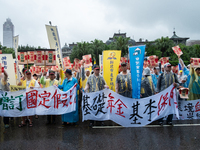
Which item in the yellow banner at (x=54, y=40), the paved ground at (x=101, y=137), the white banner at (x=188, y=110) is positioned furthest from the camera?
the yellow banner at (x=54, y=40)

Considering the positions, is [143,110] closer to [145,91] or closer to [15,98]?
[145,91]

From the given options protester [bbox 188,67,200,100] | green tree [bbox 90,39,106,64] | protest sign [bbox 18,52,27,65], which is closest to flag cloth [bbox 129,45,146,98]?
protester [bbox 188,67,200,100]

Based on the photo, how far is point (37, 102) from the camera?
224 inches

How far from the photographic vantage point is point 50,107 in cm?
563

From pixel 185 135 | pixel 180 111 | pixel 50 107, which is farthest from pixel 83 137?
pixel 180 111

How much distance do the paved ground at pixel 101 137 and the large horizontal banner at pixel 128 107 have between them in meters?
0.29

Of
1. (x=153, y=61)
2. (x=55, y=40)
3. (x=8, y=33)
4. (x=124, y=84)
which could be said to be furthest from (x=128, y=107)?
(x=8, y=33)

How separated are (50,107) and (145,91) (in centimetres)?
333

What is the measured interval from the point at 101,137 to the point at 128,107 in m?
1.29

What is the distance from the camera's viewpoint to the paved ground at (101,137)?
3.88 meters

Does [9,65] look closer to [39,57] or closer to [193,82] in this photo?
[39,57]

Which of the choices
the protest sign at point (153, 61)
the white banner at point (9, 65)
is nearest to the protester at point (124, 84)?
the protest sign at point (153, 61)

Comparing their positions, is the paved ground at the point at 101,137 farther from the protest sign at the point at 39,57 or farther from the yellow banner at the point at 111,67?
the protest sign at the point at 39,57

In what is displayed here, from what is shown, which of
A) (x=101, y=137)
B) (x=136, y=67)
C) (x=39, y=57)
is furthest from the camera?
(x=39, y=57)
